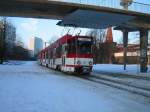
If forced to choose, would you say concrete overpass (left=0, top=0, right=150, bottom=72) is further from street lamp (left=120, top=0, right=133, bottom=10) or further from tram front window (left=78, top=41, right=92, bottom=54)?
tram front window (left=78, top=41, right=92, bottom=54)

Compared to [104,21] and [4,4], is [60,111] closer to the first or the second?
[4,4]

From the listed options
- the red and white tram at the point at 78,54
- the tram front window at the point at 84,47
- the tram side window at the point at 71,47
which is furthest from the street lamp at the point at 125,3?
the tram side window at the point at 71,47

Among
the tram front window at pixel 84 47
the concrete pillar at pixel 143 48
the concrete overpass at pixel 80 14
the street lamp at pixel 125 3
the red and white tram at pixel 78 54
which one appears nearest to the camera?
the red and white tram at pixel 78 54

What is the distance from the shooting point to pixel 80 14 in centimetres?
3575

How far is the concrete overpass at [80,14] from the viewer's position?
33.2 metres

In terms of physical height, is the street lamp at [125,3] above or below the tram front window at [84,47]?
above

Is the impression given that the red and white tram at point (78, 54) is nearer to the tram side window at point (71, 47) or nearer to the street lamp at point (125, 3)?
the tram side window at point (71, 47)

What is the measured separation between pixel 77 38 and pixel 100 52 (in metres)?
78.7

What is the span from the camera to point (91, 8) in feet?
112

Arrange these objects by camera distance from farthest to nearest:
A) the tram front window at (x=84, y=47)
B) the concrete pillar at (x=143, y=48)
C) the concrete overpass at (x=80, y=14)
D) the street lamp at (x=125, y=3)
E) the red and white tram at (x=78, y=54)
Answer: the concrete pillar at (x=143, y=48) → the street lamp at (x=125, y=3) → the concrete overpass at (x=80, y=14) → the tram front window at (x=84, y=47) → the red and white tram at (x=78, y=54)

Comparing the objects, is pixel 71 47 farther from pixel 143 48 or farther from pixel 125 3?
pixel 143 48

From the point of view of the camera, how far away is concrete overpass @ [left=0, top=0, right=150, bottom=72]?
109ft

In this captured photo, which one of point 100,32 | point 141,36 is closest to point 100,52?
point 100,32

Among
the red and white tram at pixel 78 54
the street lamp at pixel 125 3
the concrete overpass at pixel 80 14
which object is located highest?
the street lamp at pixel 125 3
